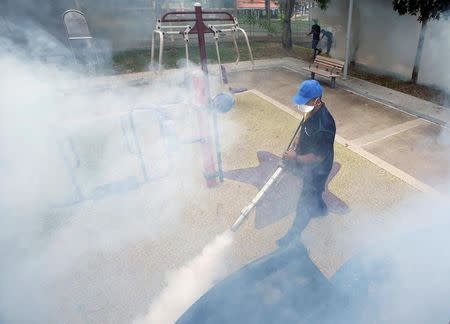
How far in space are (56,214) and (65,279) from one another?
1.37m

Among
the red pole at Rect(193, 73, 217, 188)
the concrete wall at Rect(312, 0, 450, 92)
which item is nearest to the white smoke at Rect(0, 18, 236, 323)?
the red pole at Rect(193, 73, 217, 188)

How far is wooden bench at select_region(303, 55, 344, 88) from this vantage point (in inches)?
363

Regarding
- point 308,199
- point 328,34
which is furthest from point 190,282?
point 328,34

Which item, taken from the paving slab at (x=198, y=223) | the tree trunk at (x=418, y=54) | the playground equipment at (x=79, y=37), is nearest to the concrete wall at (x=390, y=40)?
the tree trunk at (x=418, y=54)

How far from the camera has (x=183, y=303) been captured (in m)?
3.04

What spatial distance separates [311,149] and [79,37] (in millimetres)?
10217

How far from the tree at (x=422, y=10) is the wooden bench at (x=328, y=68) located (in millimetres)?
2208

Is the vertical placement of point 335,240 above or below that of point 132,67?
below

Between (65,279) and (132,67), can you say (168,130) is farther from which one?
(132,67)

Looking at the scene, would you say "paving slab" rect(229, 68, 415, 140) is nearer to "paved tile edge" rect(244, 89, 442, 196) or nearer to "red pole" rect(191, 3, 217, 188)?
"paved tile edge" rect(244, 89, 442, 196)

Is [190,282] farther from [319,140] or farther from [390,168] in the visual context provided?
[390,168]

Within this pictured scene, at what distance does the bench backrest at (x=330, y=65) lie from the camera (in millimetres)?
9211

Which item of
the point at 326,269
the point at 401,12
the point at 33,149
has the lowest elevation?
the point at 326,269

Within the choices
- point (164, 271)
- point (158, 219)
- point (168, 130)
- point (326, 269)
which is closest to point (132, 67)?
point (168, 130)
